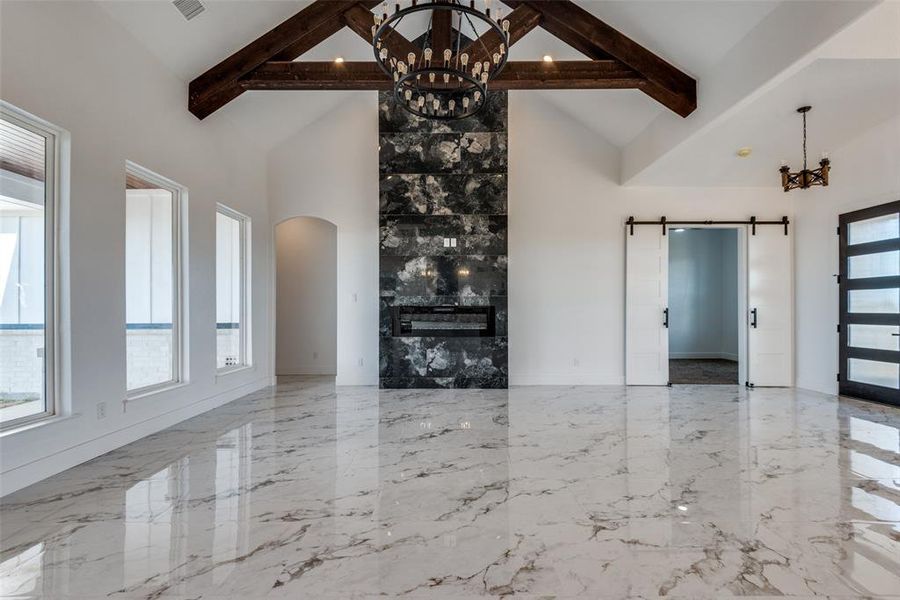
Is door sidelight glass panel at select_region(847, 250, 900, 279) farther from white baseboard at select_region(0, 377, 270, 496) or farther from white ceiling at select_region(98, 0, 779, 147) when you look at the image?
white baseboard at select_region(0, 377, 270, 496)

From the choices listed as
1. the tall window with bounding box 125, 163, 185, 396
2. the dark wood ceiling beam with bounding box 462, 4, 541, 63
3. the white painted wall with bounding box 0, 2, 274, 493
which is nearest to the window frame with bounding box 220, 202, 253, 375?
the white painted wall with bounding box 0, 2, 274, 493

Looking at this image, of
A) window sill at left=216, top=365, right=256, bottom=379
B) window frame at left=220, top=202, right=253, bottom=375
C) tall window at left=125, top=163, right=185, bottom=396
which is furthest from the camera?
window frame at left=220, top=202, right=253, bottom=375

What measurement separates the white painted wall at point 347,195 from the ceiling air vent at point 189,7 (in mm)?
2836

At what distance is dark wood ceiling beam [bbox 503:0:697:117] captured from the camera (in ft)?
15.1

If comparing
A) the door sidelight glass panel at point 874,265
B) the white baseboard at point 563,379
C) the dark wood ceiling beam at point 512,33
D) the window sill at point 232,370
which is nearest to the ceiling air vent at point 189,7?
the dark wood ceiling beam at point 512,33

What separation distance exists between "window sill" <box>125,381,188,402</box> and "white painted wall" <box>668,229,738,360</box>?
9785 millimetres

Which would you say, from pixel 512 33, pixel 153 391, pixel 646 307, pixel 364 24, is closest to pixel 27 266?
pixel 153 391

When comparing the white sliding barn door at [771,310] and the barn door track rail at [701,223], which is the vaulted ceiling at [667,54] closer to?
the barn door track rail at [701,223]

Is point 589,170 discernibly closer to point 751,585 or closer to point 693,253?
point 693,253

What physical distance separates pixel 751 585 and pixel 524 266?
521 cm

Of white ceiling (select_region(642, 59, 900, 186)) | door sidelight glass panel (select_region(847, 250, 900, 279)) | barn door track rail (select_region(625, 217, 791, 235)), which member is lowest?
door sidelight glass panel (select_region(847, 250, 900, 279))

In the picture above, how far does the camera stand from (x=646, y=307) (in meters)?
6.70

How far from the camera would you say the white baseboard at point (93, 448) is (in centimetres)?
286

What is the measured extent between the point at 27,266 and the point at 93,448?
57.1 inches
